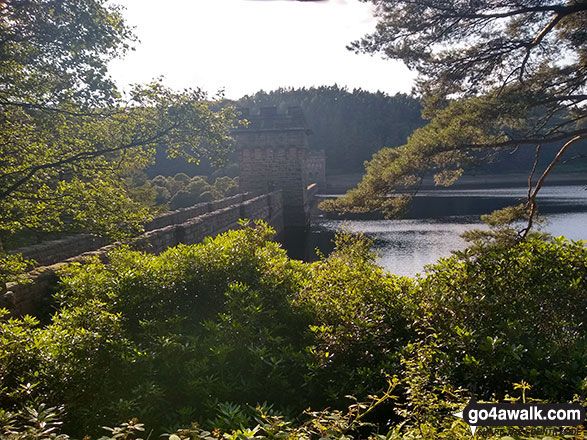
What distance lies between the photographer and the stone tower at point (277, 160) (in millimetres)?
30500

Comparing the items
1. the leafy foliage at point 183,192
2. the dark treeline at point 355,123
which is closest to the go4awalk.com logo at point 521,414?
the leafy foliage at point 183,192

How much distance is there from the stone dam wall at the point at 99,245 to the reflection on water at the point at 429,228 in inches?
176

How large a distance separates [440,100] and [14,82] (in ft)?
30.7

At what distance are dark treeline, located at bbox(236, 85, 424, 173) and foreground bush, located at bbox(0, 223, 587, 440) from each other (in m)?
62.5

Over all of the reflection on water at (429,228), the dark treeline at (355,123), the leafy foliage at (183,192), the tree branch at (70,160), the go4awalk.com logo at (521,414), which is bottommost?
the reflection on water at (429,228)

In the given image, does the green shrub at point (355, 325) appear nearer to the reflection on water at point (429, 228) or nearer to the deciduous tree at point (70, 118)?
the deciduous tree at point (70, 118)

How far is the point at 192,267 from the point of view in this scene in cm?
521

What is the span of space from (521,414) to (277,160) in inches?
1138

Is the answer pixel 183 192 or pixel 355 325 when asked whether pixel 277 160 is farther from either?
pixel 355 325

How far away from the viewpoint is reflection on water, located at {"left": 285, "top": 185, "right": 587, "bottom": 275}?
18.8 meters

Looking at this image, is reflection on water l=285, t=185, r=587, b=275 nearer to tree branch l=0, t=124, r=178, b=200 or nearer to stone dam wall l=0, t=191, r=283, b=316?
stone dam wall l=0, t=191, r=283, b=316

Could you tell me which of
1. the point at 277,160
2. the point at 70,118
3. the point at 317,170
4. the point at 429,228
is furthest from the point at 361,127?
the point at 70,118

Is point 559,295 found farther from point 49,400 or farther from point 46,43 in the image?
point 46,43

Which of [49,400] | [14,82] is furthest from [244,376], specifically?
[14,82]
